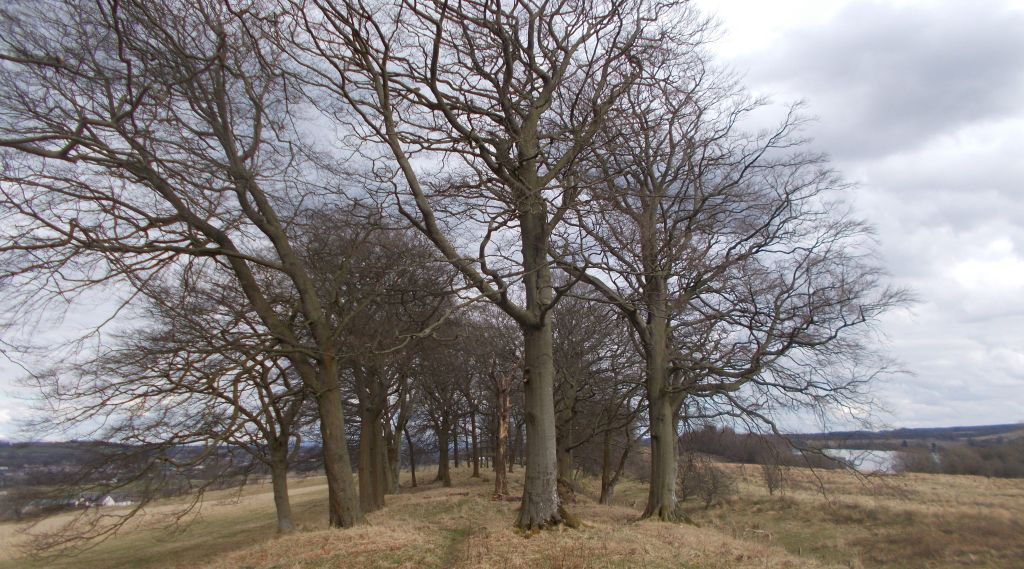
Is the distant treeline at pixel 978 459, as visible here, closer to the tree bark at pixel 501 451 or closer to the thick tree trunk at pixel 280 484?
the tree bark at pixel 501 451

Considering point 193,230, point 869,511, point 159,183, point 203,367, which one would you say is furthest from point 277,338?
point 869,511

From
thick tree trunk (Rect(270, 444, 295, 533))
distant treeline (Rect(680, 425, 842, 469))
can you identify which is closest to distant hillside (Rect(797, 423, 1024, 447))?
distant treeline (Rect(680, 425, 842, 469))

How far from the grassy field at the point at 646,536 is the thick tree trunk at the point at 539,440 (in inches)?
17.2

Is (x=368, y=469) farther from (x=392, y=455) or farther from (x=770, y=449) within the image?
(x=392, y=455)

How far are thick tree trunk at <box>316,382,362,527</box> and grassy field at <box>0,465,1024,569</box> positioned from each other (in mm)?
850

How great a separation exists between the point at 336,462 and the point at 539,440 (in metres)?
3.83

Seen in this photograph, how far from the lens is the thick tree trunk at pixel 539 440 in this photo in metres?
9.03

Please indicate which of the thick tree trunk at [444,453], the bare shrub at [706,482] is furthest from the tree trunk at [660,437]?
the thick tree trunk at [444,453]

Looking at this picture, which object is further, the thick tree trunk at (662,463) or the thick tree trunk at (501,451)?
the thick tree trunk at (501,451)

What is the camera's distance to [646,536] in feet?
28.9

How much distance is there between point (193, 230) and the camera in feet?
32.3

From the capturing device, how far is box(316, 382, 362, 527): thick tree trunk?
408 inches

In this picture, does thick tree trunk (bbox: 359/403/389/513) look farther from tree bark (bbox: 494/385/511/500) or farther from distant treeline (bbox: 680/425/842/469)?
distant treeline (bbox: 680/425/842/469)

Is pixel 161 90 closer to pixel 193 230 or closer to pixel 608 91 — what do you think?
pixel 193 230
